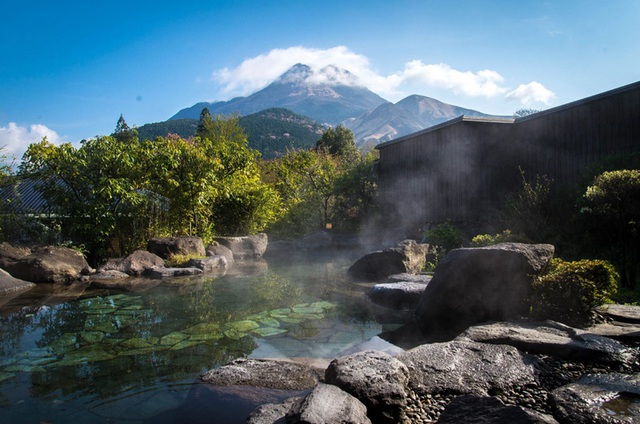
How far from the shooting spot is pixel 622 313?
4500 mm

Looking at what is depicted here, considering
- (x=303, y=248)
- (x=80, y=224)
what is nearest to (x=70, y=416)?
(x=80, y=224)

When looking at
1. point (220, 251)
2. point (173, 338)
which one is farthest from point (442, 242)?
point (173, 338)

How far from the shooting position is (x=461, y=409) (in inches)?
110

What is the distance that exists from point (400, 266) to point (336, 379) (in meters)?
6.22

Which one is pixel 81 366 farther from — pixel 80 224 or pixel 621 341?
pixel 80 224

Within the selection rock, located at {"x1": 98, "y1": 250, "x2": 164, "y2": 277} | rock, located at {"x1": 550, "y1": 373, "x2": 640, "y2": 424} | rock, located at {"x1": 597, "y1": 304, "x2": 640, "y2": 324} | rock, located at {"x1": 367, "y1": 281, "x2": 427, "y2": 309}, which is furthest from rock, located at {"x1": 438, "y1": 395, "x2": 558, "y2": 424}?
rock, located at {"x1": 98, "y1": 250, "x2": 164, "y2": 277}

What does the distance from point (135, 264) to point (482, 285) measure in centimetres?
786

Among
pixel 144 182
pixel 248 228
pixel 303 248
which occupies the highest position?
pixel 144 182

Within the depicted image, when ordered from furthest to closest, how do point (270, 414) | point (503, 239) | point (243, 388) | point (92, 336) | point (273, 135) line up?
point (273, 135), point (503, 239), point (92, 336), point (243, 388), point (270, 414)

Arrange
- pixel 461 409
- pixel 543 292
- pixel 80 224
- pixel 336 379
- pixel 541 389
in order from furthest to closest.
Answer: pixel 80 224, pixel 543 292, pixel 541 389, pixel 336 379, pixel 461 409

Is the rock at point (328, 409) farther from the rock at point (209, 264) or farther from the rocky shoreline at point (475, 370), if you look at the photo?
the rock at point (209, 264)

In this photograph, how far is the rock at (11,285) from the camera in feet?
24.7

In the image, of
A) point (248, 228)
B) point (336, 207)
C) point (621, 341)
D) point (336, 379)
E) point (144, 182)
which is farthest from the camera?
point (336, 207)

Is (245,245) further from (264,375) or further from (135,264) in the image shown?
(264,375)
